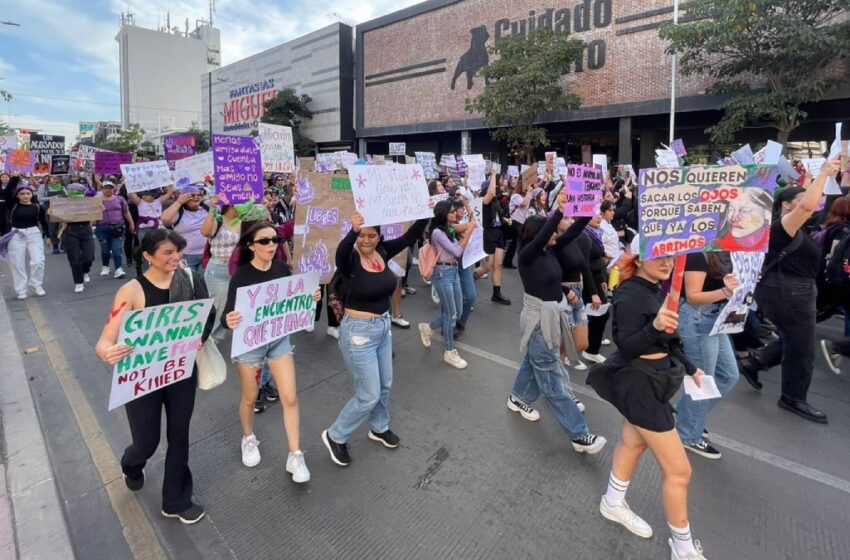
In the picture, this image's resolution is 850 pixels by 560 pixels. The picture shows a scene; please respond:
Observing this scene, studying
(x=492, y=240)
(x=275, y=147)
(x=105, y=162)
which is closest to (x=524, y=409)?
(x=492, y=240)

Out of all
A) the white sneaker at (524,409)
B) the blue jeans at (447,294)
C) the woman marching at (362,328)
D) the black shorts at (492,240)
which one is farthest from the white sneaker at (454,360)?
the black shorts at (492,240)

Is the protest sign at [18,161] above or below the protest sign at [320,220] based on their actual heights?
above

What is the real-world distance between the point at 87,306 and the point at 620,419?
7792 mm

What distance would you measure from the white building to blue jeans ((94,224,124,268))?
113 meters

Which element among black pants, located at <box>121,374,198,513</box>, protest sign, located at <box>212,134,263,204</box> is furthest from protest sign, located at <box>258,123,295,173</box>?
black pants, located at <box>121,374,198,513</box>

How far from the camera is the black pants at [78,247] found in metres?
8.36

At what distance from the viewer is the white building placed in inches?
4294

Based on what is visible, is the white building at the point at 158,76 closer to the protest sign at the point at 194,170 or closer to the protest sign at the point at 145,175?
the protest sign at the point at 145,175

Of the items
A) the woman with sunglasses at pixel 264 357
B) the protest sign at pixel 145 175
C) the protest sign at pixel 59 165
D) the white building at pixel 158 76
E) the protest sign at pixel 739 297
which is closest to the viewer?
the woman with sunglasses at pixel 264 357

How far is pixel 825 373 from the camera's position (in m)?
4.99

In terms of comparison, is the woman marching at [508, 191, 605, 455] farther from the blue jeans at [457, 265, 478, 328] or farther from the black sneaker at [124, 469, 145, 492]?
the black sneaker at [124, 469, 145, 492]

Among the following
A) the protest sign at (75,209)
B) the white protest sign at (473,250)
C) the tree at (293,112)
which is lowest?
the white protest sign at (473,250)

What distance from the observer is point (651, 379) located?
2480 mm

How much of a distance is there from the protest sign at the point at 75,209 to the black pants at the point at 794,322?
10.3 metres
